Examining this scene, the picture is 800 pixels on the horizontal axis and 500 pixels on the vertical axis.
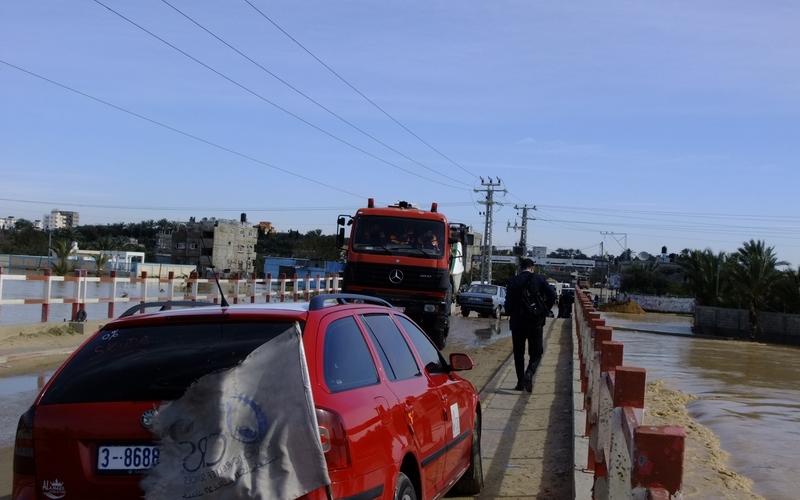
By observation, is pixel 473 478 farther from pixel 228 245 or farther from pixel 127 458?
pixel 228 245

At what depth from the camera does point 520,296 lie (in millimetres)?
11906

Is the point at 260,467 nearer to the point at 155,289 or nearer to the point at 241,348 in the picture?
the point at 241,348

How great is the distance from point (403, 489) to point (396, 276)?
43.7ft

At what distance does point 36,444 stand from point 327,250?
102 meters

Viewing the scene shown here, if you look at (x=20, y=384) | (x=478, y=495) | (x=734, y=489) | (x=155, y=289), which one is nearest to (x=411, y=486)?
(x=478, y=495)

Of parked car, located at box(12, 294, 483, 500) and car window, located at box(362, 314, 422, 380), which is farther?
car window, located at box(362, 314, 422, 380)

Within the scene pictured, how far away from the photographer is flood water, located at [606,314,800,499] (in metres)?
10.1

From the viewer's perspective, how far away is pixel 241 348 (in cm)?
387

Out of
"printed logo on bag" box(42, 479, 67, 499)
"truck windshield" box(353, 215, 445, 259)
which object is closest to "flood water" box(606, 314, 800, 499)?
"truck windshield" box(353, 215, 445, 259)

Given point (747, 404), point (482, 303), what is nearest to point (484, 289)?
point (482, 303)

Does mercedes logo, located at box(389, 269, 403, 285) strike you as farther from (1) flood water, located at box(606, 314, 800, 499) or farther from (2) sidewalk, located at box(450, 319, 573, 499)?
(1) flood water, located at box(606, 314, 800, 499)

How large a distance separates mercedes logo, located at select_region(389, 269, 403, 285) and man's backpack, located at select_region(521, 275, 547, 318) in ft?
19.7

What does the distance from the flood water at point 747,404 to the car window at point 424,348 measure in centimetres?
472

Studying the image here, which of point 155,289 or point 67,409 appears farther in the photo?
point 155,289
